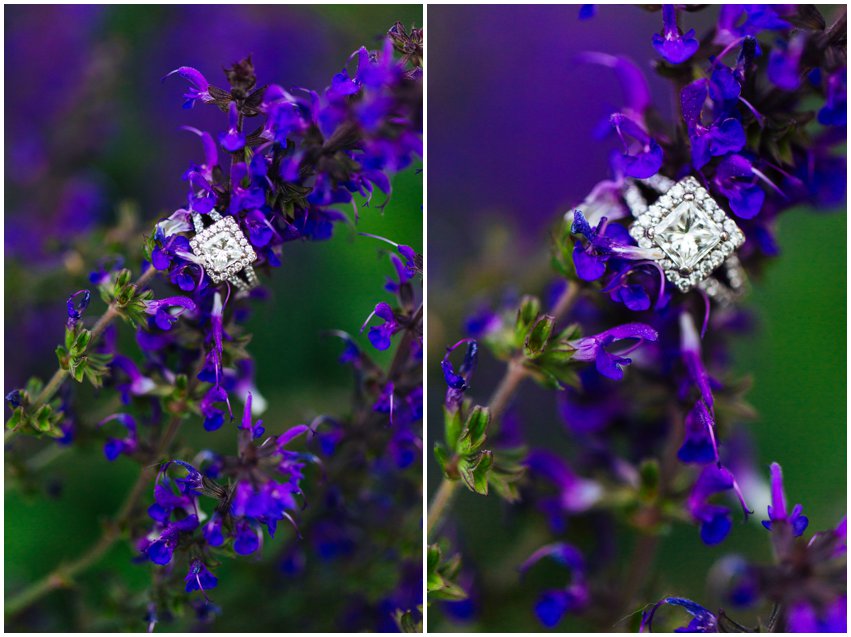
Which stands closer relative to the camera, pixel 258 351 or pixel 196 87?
pixel 196 87

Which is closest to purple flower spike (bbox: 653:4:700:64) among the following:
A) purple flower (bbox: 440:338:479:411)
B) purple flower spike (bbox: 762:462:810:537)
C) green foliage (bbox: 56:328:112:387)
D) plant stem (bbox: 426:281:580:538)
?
plant stem (bbox: 426:281:580:538)

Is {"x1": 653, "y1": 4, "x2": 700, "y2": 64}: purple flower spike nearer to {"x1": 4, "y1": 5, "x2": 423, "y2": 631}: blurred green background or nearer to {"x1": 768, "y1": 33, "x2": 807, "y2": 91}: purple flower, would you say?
{"x1": 768, "y1": 33, "x2": 807, "y2": 91}: purple flower

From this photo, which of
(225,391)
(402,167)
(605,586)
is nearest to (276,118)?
(402,167)

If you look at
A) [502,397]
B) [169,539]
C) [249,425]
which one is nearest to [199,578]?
[169,539]

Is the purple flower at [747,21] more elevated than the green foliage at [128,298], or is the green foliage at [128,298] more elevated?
the purple flower at [747,21]

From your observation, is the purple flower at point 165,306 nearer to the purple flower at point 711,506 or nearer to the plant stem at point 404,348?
the plant stem at point 404,348

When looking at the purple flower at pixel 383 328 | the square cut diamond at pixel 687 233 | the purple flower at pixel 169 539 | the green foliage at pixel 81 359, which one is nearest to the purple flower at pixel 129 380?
the green foliage at pixel 81 359

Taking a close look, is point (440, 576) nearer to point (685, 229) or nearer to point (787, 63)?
point (685, 229)
